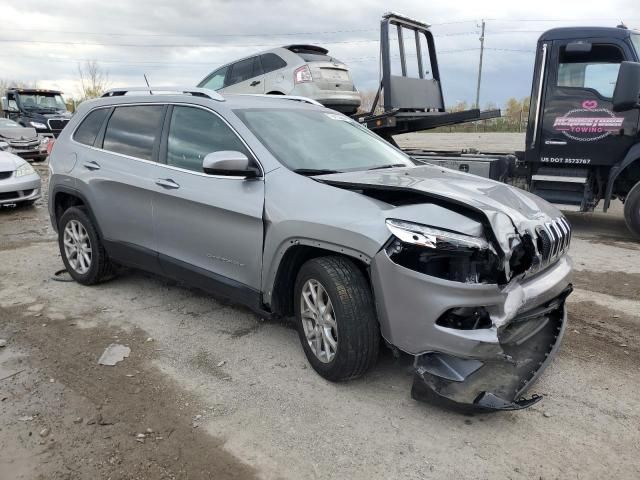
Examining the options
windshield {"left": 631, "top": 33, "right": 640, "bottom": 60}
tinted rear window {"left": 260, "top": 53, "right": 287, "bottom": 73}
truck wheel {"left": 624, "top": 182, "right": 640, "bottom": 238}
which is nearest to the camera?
windshield {"left": 631, "top": 33, "right": 640, "bottom": 60}

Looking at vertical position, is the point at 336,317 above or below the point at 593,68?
below

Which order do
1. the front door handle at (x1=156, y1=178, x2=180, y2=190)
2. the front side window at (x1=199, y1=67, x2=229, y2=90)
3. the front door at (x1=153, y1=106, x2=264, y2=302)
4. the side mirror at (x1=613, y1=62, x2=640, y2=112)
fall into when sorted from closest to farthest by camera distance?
1. the front door at (x1=153, y1=106, x2=264, y2=302)
2. the front door handle at (x1=156, y1=178, x2=180, y2=190)
3. the side mirror at (x1=613, y1=62, x2=640, y2=112)
4. the front side window at (x1=199, y1=67, x2=229, y2=90)

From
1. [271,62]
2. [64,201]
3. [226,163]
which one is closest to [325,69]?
[271,62]

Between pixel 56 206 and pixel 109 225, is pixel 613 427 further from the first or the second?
pixel 56 206

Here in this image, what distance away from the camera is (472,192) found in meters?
3.38

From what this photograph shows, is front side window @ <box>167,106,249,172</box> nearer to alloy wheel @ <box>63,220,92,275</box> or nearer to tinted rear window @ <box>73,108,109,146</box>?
tinted rear window @ <box>73,108,109,146</box>

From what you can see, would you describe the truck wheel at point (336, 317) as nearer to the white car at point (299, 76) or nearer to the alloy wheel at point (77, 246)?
the alloy wheel at point (77, 246)

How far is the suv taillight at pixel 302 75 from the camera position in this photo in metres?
10.2

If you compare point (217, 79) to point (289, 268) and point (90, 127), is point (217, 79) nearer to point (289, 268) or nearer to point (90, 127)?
point (90, 127)

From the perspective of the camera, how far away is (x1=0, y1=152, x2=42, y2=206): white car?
9258mm

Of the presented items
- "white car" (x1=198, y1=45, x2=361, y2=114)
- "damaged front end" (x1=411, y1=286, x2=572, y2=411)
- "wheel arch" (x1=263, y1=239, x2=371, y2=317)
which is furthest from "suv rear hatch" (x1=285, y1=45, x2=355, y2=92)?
"damaged front end" (x1=411, y1=286, x2=572, y2=411)

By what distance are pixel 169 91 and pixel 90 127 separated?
110 centimetres

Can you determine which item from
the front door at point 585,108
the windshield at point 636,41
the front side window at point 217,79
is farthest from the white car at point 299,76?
the windshield at point 636,41

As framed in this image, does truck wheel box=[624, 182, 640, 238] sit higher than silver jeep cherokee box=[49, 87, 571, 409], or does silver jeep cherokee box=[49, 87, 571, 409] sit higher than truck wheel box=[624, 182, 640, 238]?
silver jeep cherokee box=[49, 87, 571, 409]
